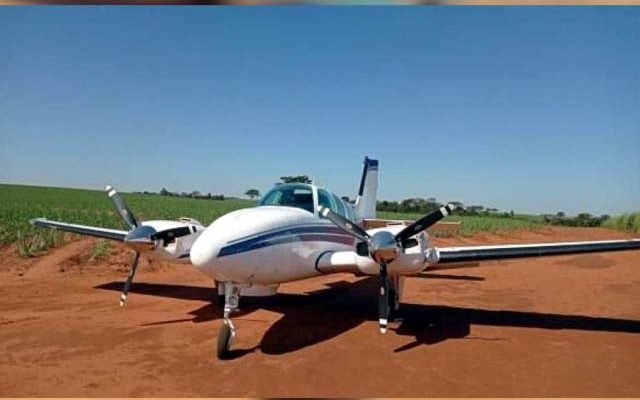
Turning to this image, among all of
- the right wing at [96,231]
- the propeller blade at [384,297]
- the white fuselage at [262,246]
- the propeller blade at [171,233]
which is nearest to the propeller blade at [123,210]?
the right wing at [96,231]

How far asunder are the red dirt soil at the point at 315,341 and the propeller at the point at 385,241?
0.81m

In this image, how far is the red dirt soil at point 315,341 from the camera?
663 cm

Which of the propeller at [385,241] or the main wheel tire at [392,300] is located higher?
the propeller at [385,241]

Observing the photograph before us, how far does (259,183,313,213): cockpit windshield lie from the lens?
33.9 ft

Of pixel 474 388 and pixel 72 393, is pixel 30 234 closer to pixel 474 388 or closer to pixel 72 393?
pixel 72 393

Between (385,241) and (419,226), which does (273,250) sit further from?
(419,226)

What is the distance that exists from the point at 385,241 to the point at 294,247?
1801 millimetres

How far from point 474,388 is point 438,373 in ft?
2.40

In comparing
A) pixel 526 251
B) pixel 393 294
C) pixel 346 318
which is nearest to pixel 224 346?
pixel 346 318

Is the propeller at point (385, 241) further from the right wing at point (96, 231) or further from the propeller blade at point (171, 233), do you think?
the right wing at point (96, 231)

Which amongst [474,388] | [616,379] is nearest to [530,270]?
[616,379]

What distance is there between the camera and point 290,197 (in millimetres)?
10453

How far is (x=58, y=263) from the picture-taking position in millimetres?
17828

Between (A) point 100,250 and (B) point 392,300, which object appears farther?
(A) point 100,250
